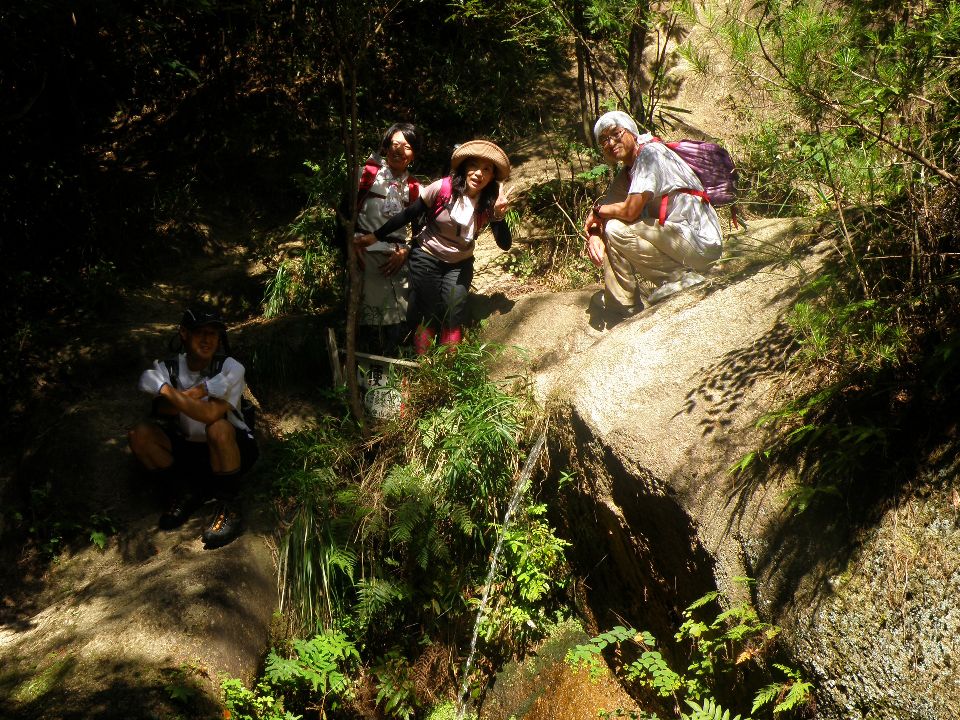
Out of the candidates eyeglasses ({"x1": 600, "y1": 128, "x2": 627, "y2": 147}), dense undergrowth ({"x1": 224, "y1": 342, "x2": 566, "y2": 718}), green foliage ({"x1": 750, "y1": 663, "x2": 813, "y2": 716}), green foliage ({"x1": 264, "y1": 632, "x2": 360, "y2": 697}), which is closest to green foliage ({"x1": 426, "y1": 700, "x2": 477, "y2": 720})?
dense undergrowth ({"x1": 224, "y1": 342, "x2": 566, "y2": 718})

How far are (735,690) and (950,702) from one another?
→ 3.30 ft

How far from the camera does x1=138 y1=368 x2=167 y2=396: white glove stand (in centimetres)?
504

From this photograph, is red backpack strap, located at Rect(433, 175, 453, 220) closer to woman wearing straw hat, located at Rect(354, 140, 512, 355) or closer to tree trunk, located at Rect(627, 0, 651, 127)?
woman wearing straw hat, located at Rect(354, 140, 512, 355)

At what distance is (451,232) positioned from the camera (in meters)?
5.80

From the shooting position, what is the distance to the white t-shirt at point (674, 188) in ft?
17.3

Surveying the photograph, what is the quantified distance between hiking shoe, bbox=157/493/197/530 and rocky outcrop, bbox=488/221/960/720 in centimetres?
236

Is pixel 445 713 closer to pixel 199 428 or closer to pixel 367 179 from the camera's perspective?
pixel 199 428

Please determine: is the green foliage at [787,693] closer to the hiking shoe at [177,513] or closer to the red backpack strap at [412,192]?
the hiking shoe at [177,513]

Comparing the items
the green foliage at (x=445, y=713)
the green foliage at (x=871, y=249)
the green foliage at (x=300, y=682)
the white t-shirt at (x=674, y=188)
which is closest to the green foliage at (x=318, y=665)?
the green foliage at (x=300, y=682)

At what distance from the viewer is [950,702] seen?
116 inches

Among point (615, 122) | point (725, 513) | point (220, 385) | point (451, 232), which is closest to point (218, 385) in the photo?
point (220, 385)

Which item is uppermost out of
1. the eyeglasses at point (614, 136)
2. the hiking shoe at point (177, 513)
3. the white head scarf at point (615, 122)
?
the white head scarf at point (615, 122)

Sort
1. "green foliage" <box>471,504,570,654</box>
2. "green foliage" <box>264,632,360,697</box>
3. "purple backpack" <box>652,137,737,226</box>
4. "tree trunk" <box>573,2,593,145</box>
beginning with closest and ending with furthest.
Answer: "green foliage" <box>264,632,360,697</box> < "green foliage" <box>471,504,570,654</box> < "purple backpack" <box>652,137,737,226</box> < "tree trunk" <box>573,2,593,145</box>

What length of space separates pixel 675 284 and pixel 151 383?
11.0 ft
